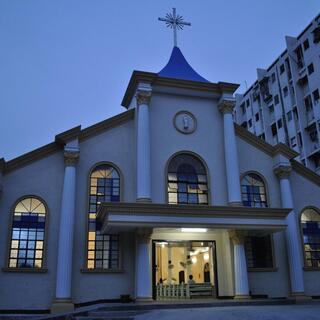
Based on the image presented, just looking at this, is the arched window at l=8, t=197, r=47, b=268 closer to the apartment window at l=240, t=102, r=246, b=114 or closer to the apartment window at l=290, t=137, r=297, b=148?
the apartment window at l=290, t=137, r=297, b=148

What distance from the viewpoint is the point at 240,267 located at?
54.5ft

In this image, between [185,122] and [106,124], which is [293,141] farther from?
[106,124]

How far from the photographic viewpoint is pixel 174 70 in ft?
69.9

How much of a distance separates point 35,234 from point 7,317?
315 cm

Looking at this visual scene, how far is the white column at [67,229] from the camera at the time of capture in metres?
15.1

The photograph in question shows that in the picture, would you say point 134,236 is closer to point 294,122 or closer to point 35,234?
point 35,234

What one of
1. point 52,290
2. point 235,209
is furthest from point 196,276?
point 52,290

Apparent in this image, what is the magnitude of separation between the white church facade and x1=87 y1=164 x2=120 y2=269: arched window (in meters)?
0.04

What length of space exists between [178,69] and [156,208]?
8.68 meters

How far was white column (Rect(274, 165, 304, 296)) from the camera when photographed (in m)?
17.7

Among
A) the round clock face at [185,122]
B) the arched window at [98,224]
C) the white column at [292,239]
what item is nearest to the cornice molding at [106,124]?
the arched window at [98,224]

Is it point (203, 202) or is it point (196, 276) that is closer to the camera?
point (203, 202)

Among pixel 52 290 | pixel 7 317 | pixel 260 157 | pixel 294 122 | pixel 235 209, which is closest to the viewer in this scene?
pixel 7 317

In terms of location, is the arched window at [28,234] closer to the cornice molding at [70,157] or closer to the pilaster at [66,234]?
the pilaster at [66,234]
